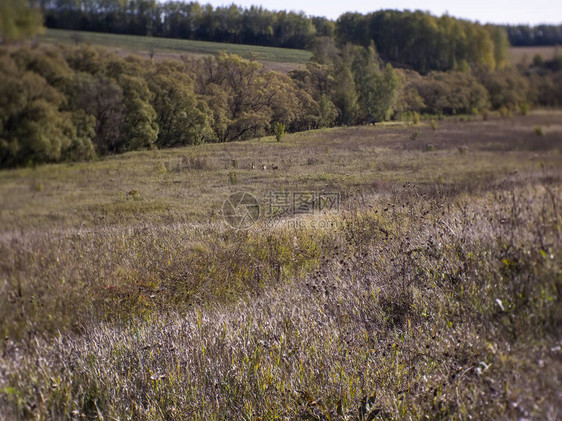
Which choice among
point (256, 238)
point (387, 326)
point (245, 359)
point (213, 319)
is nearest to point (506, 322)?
point (387, 326)

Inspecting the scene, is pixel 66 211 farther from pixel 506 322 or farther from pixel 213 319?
pixel 506 322

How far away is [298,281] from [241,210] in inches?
60.6

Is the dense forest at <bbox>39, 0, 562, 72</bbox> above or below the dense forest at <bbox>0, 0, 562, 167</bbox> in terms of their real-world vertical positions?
above

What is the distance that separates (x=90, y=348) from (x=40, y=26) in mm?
3340

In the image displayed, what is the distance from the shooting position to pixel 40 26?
15.3 ft

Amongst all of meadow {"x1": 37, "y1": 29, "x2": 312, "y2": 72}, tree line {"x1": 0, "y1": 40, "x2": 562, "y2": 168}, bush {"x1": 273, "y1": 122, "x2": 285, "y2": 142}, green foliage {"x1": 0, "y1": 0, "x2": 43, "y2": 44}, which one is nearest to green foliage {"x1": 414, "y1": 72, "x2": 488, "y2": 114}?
tree line {"x1": 0, "y1": 40, "x2": 562, "y2": 168}

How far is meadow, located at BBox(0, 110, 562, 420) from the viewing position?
275 cm

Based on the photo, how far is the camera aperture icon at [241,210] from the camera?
5789 mm

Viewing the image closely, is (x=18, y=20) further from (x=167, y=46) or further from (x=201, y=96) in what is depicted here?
(x=201, y=96)

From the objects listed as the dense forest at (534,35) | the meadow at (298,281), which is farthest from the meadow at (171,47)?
the dense forest at (534,35)

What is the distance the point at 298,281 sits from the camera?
4750mm

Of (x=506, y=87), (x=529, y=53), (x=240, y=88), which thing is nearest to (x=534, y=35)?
(x=529, y=53)

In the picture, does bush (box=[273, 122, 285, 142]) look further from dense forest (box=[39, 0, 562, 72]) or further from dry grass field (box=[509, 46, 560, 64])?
dry grass field (box=[509, 46, 560, 64])

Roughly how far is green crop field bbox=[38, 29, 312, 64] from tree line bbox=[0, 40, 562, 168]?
13 centimetres
